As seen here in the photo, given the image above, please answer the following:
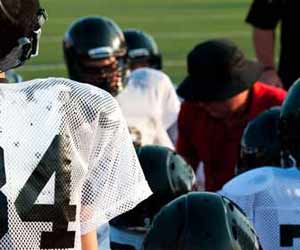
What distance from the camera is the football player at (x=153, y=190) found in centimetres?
392

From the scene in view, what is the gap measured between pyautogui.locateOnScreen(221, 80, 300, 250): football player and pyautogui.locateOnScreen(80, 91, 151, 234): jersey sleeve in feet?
2.64

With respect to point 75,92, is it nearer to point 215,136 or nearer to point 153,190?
point 153,190

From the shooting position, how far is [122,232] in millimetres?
3951

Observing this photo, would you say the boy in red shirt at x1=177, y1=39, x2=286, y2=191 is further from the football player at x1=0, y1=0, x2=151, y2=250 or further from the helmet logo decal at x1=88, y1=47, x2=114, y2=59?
the football player at x1=0, y1=0, x2=151, y2=250

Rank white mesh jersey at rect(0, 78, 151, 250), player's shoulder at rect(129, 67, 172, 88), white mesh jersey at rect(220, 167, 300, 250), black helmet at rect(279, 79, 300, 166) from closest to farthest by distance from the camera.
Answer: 1. white mesh jersey at rect(0, 78, 151, 250)
2. white mesh jersey at rect(220, 167, 300, 250)
3. black helmet at rect(279, 79, 300, 166)
4. player's shoulder at rect(129, 67, 172, 88)

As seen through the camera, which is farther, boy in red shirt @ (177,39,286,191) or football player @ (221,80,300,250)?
boy in red shirt @ (177,39,286,191)

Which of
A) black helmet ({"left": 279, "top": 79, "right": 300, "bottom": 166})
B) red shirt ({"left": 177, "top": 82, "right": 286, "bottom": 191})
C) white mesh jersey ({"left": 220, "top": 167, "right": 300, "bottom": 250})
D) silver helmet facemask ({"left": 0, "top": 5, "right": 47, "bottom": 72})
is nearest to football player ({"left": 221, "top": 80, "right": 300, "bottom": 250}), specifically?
white mesh jersey ({"left": 220, "top": 167, "right": 300, "bottom": 250})

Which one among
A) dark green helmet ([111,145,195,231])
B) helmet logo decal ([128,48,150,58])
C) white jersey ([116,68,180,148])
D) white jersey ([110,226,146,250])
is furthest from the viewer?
helmet logo decal ([128,48,150,58])

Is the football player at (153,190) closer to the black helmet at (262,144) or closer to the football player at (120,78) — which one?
the black helmet at (262,144)

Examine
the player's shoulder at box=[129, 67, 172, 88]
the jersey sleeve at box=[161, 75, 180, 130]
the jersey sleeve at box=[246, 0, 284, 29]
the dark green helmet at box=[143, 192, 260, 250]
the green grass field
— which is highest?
the dark green helmet at box=[143, 192, 260, 250]

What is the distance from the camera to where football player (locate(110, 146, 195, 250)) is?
12.9 ft

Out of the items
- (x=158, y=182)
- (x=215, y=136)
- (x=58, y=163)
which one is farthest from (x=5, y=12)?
(x=215, y=136)

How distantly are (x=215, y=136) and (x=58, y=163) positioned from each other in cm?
305

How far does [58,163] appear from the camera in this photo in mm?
2316
